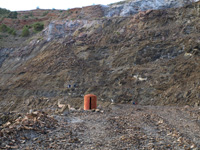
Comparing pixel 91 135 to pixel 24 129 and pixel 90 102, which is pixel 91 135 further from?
pixel 90 102

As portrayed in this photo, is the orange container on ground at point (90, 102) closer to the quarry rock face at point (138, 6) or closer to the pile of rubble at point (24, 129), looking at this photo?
the pile of rubble at point (24, 129)

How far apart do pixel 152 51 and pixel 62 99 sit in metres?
8.11

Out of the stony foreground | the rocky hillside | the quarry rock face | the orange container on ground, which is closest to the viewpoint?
the stony foreground

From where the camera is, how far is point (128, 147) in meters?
4.94

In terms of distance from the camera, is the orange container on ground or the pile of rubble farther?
the orange container on ground

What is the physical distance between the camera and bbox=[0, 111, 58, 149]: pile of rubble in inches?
177

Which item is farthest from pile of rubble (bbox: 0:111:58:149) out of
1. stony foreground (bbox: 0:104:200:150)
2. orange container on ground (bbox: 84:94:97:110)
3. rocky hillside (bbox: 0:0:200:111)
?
rocky hillside (bbox: 0:0:200:111)

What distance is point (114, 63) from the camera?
1912cm

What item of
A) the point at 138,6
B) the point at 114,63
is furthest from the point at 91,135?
the point at 138,6

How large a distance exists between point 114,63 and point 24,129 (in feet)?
47.2

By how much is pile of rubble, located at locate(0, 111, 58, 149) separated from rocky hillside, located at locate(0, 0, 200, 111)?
9422 millimetres

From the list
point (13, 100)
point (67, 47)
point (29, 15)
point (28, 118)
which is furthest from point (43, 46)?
point (29, 15)

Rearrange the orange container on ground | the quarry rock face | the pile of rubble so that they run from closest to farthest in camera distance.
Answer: the pile of rubble, the orange container on ground, the quarry rock face

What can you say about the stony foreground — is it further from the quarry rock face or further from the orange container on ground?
the quarry rock face
